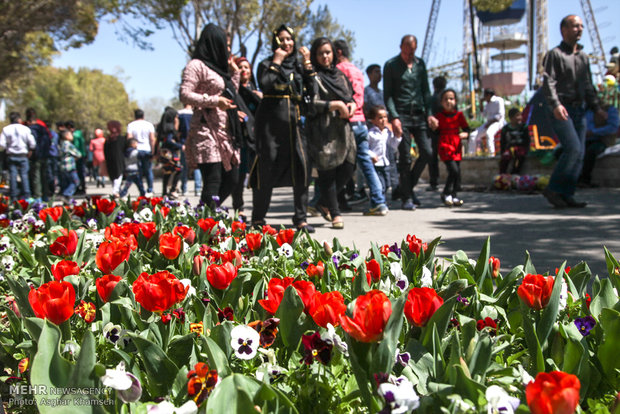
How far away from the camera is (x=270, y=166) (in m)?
6.22

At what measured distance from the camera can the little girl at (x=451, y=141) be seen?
904 centimetres

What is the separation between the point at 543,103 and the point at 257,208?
411 cm

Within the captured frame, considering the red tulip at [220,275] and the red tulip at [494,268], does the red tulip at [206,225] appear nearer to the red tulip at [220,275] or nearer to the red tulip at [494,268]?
the red tulip at [220,275]

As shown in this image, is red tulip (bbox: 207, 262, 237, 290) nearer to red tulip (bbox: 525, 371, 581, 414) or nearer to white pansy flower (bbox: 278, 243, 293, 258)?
white pansy flower (bbox: 278, 243, 293, 258)

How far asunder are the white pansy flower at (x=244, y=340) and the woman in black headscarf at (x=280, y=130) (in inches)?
173

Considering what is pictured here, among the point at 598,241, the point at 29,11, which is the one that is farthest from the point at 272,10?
the point at 598,241

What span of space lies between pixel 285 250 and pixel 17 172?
1055cm

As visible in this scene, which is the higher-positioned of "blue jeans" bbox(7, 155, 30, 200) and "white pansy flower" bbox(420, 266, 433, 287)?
"blue jeans" bbox(7, 155, 30, 200)

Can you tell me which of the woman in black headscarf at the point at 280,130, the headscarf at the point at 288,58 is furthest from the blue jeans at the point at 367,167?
the headscarf at the point at 288,58

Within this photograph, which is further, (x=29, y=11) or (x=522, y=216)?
(x=29, y=11)

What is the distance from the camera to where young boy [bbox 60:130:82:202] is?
13.7 m

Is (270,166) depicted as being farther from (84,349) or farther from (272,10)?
(272,10)

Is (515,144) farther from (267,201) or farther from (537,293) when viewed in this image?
(537,293)

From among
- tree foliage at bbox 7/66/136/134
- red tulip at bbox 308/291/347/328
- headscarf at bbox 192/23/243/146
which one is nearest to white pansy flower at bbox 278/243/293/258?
red tulip at bbox 308/291/347/328
